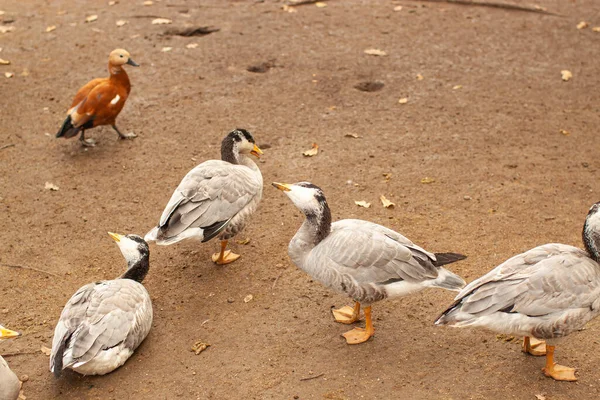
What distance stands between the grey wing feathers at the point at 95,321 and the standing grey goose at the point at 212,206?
619mm

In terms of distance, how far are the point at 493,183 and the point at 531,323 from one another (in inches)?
106

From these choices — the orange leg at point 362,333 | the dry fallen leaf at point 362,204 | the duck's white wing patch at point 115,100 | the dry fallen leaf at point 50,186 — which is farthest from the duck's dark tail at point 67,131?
the orange leg at point 362,333

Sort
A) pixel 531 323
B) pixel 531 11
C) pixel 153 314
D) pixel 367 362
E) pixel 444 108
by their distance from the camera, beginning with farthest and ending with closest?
pixel 531 11
pixel 444 108
pixel 153 314
pixel 367 362
pixel 531 323

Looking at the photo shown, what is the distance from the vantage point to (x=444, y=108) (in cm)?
828

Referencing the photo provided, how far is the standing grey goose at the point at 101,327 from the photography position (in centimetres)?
457

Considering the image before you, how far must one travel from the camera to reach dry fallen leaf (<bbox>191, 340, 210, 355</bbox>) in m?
4.97

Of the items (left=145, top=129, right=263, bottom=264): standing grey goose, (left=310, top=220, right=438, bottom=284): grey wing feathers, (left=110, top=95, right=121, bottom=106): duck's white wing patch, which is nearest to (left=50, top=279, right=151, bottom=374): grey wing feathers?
(left=145, top=129, right=263, bottom=264): standing grey goose

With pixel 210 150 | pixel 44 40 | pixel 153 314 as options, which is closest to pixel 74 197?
pixel 210 150

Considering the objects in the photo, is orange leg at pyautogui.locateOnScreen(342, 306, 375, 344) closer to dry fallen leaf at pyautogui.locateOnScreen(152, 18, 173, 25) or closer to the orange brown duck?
the orange brown duck

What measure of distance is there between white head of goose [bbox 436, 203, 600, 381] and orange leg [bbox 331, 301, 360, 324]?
0.96 meters

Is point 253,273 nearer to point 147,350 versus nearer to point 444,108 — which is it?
point 147,350

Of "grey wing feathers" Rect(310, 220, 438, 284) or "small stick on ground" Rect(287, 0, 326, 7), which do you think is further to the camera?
"small stick on ground" Rect(287, 0, 326, 7)

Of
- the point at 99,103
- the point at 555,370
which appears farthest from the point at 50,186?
the point at 555,370

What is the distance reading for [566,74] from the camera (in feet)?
29.3
